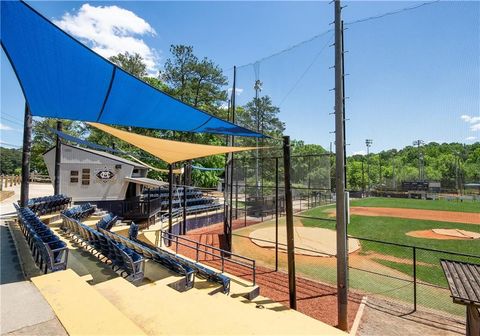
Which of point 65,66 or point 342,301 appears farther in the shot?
point 342,301

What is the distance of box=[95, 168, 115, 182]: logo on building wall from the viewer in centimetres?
1684

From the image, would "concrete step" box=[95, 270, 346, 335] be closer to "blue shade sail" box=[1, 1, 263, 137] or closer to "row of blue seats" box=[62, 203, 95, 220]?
"blue shade sail" box=[1, 1, 263, 137]

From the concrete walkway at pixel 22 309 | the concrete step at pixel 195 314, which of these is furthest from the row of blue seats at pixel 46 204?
the concrete step at pixel 195 314

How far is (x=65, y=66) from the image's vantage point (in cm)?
364

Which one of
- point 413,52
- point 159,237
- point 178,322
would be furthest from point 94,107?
point 413,52

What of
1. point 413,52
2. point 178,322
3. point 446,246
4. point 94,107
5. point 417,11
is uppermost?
point 417,11

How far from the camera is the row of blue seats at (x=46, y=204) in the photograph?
436 inches

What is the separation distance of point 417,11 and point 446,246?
37.4ft

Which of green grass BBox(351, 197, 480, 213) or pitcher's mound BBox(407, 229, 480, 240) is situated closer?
pitcher's mound BBox(407, 229, 480, 240)

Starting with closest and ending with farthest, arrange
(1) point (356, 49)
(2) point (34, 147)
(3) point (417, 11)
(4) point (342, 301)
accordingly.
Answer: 1. (4) point (342, 301)
2. (3) point (417, 11)
3. (1) point (356, 49)
4. (2) point (34, 147)

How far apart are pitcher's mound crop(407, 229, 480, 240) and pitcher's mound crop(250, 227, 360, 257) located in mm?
5221

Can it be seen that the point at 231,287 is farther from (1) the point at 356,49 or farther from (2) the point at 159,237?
(1) the point at 356,49

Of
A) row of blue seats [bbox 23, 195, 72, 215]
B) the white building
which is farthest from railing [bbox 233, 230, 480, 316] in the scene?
the white building

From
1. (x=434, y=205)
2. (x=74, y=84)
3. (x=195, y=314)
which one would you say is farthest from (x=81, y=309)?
(x=434, y=205)
